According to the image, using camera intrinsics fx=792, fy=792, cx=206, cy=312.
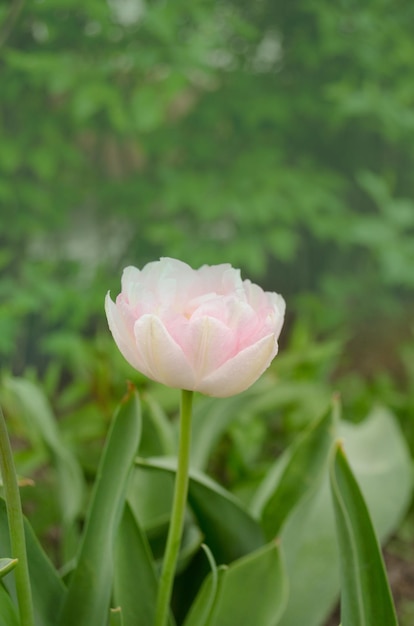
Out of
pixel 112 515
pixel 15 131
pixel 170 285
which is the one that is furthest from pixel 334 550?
pixel 15 131

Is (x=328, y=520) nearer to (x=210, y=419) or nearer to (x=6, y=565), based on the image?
(x=210, y=419)

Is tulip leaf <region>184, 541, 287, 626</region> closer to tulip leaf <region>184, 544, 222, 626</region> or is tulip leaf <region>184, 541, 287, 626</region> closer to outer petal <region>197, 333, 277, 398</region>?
tulip leaf <region>184, 544, 222, 626</region>

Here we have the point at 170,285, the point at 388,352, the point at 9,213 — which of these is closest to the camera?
the point at 170,285

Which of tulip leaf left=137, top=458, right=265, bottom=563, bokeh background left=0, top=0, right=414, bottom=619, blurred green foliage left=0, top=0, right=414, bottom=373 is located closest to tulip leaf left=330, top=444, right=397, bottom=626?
tulip leaf left=137, top=458, right=265, bottom=563

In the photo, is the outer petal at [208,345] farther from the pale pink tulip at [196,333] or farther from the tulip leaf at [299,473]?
the tulip leaf at [299,473]

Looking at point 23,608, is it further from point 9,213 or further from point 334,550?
point 9,213

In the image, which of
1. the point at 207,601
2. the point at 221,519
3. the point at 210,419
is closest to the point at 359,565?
the point at 207,601
